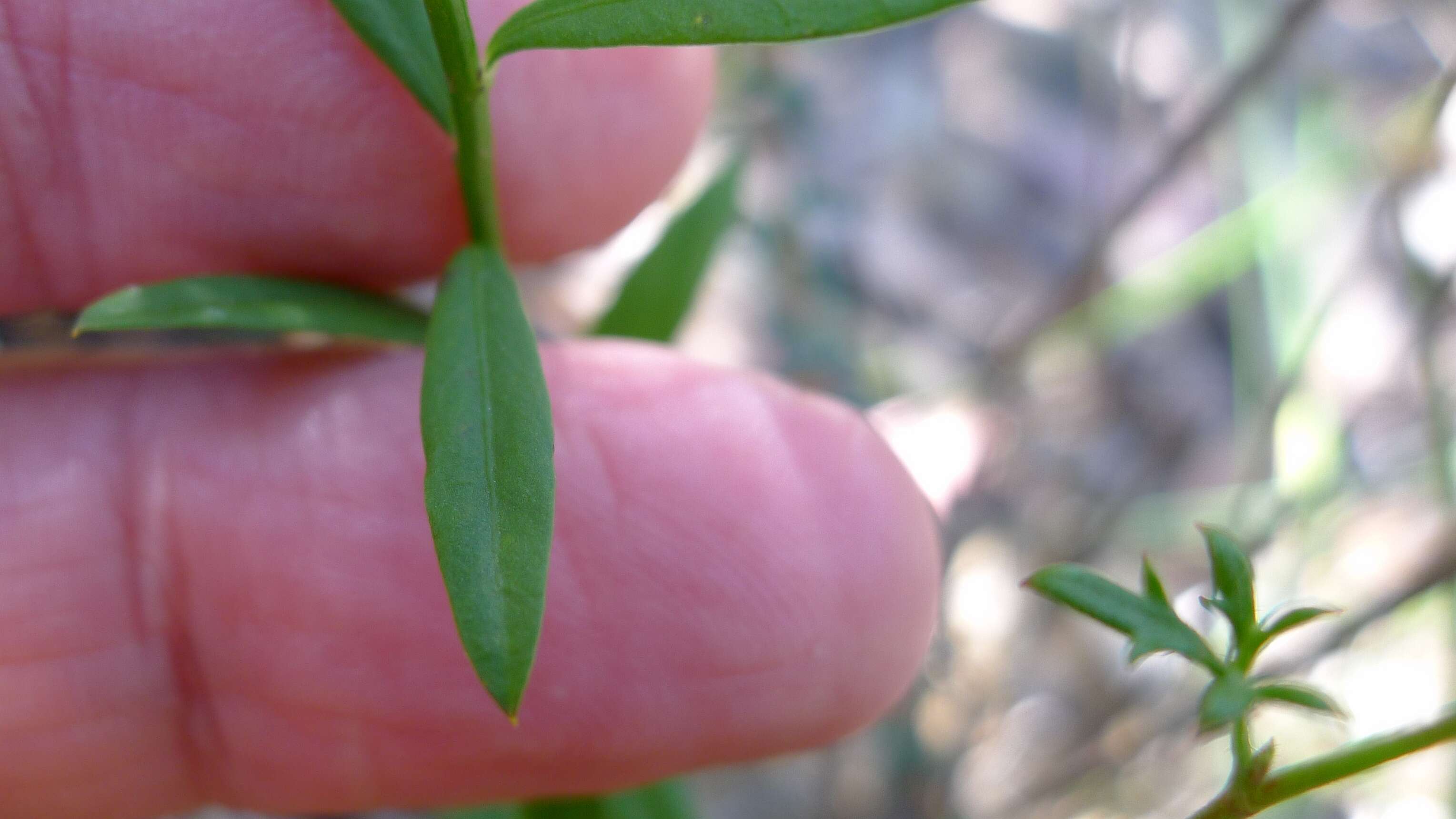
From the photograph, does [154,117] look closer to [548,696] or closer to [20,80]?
[20,80]

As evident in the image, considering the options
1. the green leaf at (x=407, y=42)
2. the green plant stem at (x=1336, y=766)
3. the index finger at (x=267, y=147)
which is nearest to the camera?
the green plant stem at (x=1336, y=766)

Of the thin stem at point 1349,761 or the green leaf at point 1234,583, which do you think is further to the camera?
the green leaf at point 1234,583

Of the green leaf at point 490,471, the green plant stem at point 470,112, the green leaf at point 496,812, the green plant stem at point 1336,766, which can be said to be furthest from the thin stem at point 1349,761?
the green leaf at point 496,812

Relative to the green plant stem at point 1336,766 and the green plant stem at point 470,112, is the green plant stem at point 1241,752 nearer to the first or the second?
the green plant stem at point 1336,766

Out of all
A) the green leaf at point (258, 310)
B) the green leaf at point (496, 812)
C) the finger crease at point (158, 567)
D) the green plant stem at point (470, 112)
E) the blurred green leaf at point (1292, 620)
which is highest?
the green plant stem at point (470, 112)

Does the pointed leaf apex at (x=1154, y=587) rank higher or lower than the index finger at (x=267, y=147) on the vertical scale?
lower

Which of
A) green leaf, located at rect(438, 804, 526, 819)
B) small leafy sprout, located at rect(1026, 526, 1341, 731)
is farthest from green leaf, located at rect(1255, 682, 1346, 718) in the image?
green leaf, located at rect(438, 804, 526, 819)
